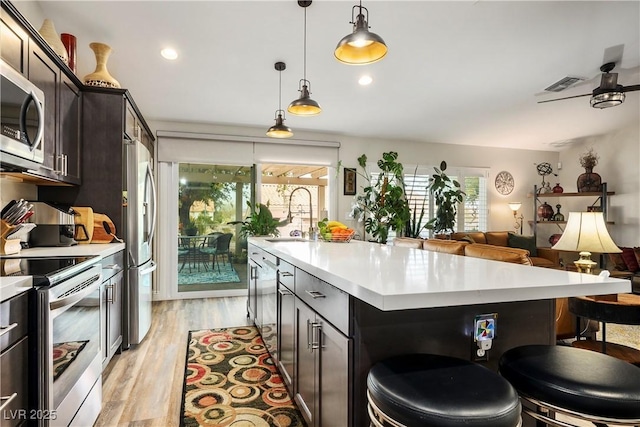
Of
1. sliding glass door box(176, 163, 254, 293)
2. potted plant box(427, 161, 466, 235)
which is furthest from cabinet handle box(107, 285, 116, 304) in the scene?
potted plant box(427, 161, 466, 235)

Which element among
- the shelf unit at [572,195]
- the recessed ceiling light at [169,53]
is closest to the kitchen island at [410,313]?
the recessed ceiling light at [169,53]

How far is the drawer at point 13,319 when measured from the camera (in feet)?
3.77

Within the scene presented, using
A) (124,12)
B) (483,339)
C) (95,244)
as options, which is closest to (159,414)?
(95,244)

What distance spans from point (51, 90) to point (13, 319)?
1.75m

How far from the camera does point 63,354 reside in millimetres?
1531

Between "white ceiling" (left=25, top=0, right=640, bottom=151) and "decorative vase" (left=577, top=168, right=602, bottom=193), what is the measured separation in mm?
1037

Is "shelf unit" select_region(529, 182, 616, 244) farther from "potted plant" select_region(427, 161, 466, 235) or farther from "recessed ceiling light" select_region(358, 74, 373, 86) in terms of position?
"recessed ceiling light" select_region(358, 74, 373, 86)

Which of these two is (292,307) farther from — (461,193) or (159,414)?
(461,193)

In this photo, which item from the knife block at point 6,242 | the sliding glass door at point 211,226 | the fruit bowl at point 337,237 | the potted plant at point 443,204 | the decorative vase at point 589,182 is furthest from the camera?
the decorative vase at point 589,182

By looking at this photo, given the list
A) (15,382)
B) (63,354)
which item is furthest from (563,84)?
(15,382)

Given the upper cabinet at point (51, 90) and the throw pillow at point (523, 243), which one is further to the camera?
the throw pillow at point (523, 243)

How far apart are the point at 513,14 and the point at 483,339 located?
2.88m

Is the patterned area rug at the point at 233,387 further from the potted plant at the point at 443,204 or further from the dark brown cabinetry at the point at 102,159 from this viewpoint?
the potted plant at the point at 443,204

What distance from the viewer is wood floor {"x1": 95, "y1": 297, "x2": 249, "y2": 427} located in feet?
6.59
